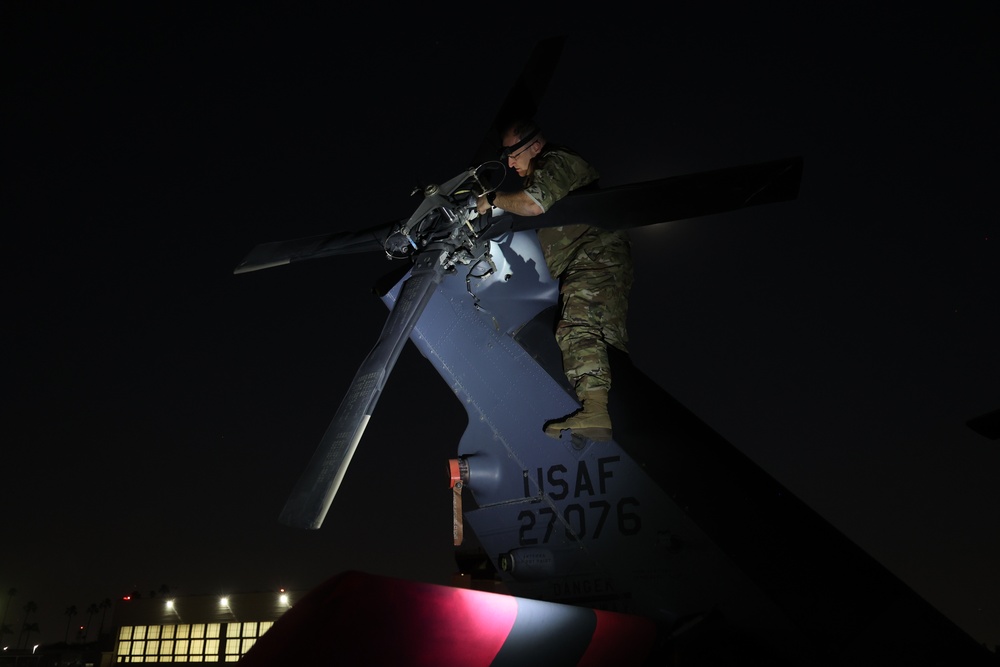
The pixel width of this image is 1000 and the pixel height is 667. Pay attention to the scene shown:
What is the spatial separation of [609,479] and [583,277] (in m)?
1.25

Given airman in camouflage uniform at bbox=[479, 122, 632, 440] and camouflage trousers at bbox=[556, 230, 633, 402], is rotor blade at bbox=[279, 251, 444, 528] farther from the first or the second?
camouflage trousers at bbox=[556, 230, 633, 402]

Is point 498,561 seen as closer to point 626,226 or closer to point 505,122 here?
point 626,226

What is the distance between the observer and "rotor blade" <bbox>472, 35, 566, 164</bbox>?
493 cm

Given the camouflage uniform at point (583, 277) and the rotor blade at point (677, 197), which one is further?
the camouflage uniform at point (583, 277)

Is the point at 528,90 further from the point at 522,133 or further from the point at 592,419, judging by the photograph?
the point at 592,419

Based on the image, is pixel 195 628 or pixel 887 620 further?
pixel 195 628

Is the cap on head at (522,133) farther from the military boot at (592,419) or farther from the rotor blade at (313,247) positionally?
the military boot at (592,419)

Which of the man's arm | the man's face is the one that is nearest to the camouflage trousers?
the man's arm

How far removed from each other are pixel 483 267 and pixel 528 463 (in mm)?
1431

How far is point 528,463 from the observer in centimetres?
387

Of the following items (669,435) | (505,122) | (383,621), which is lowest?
(383,621)

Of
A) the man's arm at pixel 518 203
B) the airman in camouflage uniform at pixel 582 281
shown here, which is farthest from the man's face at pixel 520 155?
the man's arm at pixel 518 203

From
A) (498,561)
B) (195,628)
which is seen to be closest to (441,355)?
(498,561)

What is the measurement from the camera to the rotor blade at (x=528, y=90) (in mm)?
4926
